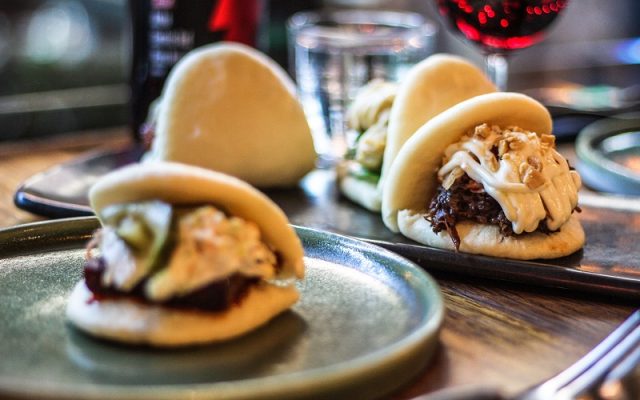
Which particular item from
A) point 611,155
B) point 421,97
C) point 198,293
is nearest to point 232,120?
point 421,97

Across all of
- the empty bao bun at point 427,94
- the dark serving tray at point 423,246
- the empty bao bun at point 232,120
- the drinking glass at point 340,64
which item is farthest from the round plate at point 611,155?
the empty bao bun at point 232,120

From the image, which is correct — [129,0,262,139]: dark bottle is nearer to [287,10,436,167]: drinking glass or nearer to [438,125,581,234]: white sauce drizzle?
[287,10,436,167]: drinking glass

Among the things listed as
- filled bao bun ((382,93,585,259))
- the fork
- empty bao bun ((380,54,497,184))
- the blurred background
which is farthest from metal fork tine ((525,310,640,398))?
the blurred background

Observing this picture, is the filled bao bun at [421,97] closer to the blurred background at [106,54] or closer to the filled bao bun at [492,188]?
the filled bao bun at [492,188]

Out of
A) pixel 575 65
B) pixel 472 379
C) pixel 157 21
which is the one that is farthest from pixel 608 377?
pixel 575 65

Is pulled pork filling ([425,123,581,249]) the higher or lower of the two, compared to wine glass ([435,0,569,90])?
lower

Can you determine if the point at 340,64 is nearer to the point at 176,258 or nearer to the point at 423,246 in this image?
the point at 423,246
